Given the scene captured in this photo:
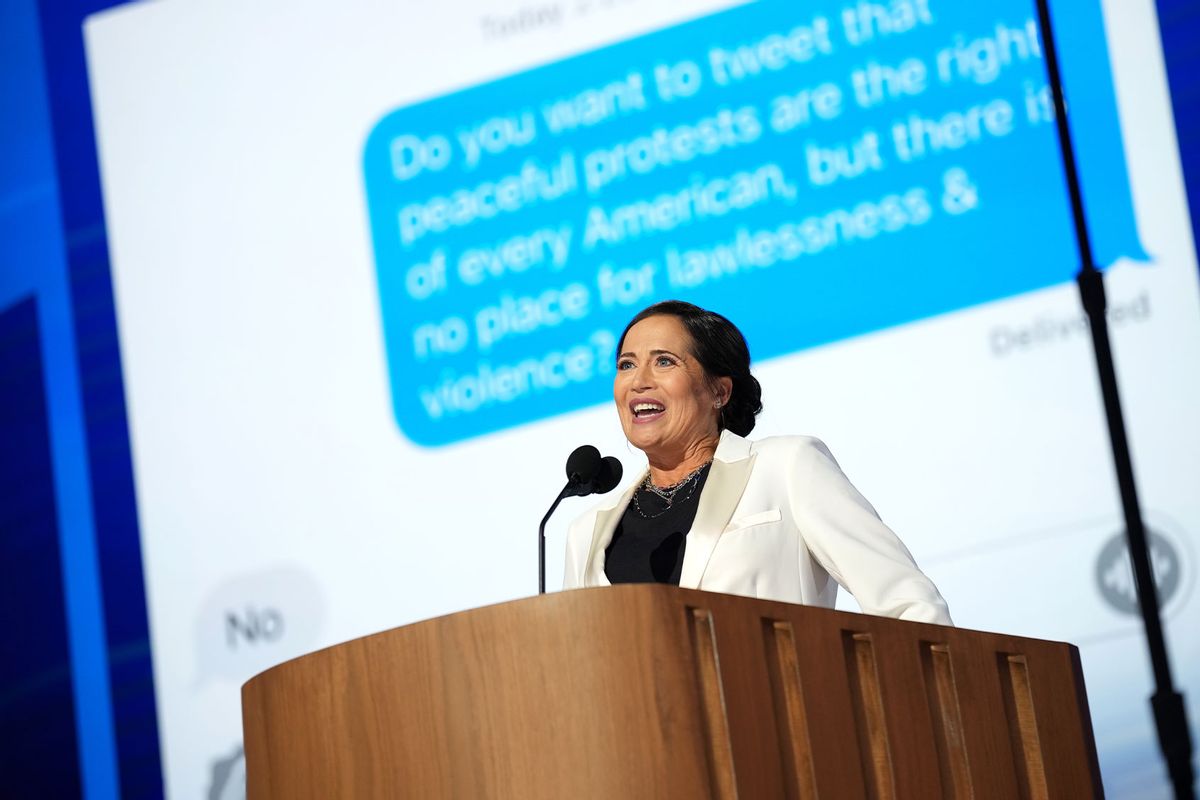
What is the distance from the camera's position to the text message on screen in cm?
344

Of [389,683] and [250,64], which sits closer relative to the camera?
[389,683]

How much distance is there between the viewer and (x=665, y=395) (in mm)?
2688

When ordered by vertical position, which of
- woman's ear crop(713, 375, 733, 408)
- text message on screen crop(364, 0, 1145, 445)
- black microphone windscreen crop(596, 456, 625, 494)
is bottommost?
black microphone windscreen crop(596, 456, 625, 494)

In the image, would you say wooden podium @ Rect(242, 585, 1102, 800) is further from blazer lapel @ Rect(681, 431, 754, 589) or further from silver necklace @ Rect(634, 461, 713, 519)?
silver necklace @ Rect(634, 461, 713, 519)

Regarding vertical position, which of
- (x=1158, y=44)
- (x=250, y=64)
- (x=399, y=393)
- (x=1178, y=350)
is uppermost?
(x=250, y=64)

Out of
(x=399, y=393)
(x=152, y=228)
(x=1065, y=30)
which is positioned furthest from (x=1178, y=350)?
(x=152, y=228)

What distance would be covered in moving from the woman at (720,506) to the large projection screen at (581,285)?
2.55 ft

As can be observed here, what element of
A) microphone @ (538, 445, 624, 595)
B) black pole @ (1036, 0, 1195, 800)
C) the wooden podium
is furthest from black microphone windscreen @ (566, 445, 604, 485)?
black pole @ (1036, 0, 1195, 800)

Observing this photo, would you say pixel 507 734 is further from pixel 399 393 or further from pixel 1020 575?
pixel 399 393

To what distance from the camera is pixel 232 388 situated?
4.12 m

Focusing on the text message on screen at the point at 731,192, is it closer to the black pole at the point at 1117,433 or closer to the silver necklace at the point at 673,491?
the black pole at the point at 1117,433

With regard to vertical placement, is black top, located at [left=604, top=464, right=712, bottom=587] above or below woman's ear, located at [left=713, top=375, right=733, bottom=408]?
below

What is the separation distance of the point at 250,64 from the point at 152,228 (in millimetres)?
545

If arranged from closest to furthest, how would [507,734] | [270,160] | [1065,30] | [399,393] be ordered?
[507,734]
[1065,30]
[399,393]
[270,160]
